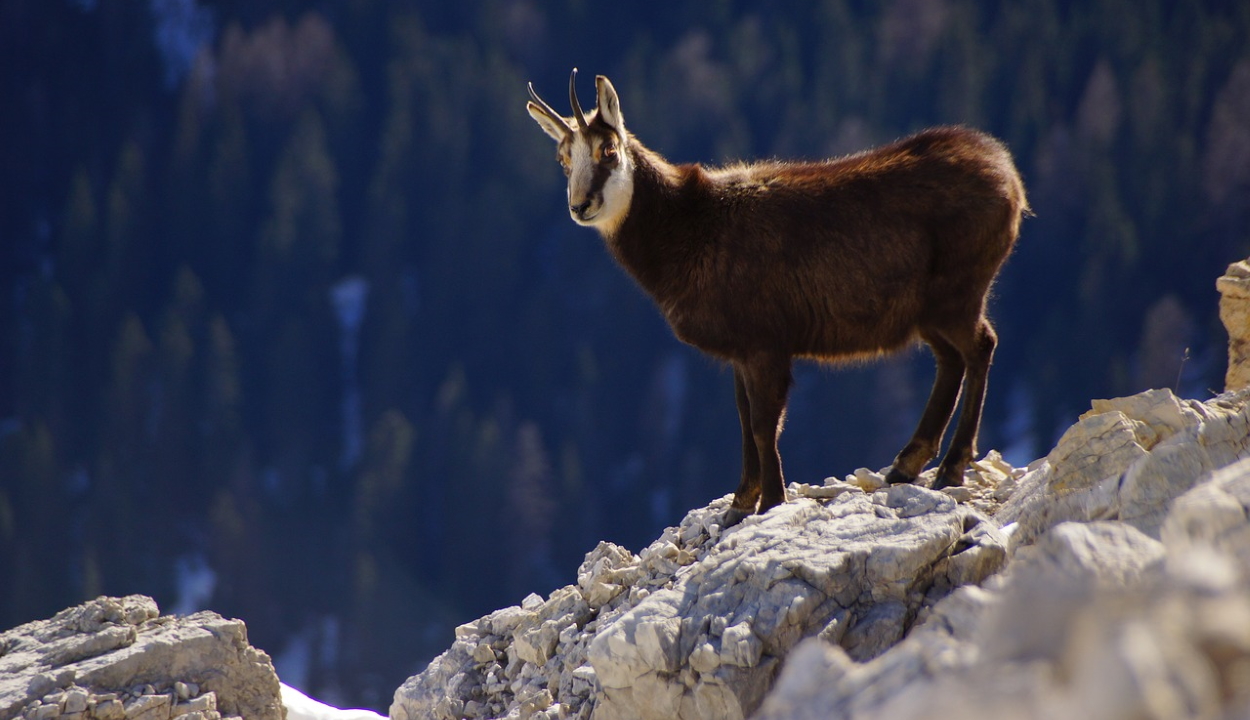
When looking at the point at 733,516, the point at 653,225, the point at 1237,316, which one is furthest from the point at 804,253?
the point at 1237,316

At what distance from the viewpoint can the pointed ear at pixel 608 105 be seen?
777cm

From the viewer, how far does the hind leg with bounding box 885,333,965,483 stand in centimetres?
807

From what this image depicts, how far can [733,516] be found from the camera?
25.7ft

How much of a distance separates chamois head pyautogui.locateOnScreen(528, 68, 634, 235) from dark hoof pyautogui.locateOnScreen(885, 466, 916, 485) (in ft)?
7.98

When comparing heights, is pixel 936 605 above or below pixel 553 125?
below

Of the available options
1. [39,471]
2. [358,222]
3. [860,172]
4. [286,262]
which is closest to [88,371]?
[39,471]

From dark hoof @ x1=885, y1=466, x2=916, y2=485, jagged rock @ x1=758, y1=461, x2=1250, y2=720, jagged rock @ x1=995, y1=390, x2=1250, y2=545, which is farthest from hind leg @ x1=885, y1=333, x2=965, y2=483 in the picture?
jagged rock @ x1=758, y1=461, x2=1250, y2=720

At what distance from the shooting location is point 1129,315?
47.1 metres

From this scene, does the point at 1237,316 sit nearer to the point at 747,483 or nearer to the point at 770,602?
the point at 747,483

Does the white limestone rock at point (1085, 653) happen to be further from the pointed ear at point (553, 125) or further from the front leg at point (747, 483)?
the pointed ear at point (553, 125)

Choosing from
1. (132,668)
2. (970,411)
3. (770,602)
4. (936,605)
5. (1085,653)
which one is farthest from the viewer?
(970,411)

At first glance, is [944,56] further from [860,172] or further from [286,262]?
[860,172]

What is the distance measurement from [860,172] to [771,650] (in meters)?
3.61

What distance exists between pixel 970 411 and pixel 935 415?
0.23 metres
